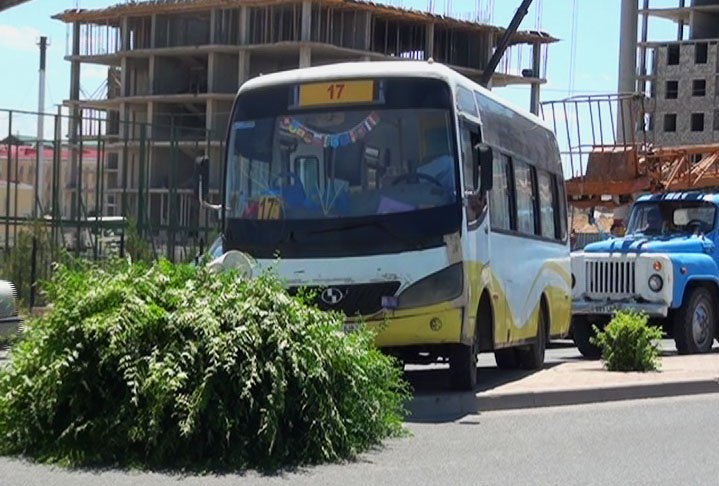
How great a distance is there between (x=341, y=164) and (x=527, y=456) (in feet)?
13.8

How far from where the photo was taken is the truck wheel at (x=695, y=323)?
2131 centimetres

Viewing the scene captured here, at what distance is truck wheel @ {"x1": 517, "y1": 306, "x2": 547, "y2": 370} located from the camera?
1788 centimetres

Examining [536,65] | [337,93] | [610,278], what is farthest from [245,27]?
[337,93]

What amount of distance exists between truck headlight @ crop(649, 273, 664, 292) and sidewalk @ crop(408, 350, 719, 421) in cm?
329

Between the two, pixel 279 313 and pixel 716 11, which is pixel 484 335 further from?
pixel 716 11

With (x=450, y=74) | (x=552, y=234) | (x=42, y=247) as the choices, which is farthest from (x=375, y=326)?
(x=42, y=247)

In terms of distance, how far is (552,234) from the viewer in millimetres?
19078

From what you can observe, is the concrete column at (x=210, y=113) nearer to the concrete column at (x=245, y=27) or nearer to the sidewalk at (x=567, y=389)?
the concrete column at (x=245, y=27)

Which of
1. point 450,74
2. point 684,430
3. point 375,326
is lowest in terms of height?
point 684,430

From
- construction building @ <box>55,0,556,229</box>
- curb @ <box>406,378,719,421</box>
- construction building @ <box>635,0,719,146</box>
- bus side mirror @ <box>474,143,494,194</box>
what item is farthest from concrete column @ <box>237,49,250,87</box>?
bus side mirror @ <box>474,143,494,194</box>

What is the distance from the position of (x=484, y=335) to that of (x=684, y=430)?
2.78 meters

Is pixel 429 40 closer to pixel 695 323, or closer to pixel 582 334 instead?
pixel 582 334

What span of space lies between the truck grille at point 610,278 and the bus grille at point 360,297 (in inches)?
346

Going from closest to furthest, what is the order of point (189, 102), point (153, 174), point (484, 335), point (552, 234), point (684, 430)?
point (684, 430) → point (484, 335) → point (552, 234) → point (153, 174) → point (189, 102)
